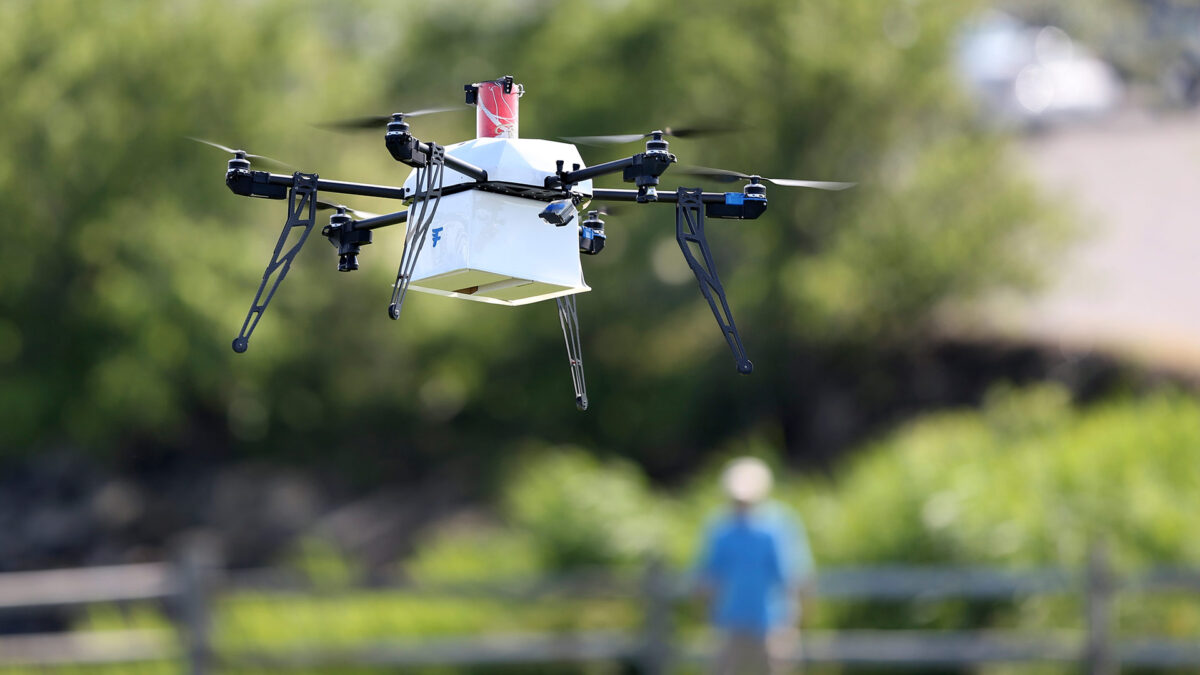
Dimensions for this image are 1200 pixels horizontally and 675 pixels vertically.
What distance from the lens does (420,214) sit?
1850 millimetres

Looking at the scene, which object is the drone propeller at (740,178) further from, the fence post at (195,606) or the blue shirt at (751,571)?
the fence post at (195,606)

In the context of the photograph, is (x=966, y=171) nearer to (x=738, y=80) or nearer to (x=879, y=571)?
(x=738, y=80)

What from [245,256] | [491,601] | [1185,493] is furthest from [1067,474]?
[245,256]

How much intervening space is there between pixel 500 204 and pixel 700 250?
0.27 m

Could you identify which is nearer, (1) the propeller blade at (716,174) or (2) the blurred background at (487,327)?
(1) the propeller blade at (716,174)

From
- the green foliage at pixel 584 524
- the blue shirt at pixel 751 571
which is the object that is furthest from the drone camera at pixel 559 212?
the green foliage at pixel 584 524

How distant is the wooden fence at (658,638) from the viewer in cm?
989

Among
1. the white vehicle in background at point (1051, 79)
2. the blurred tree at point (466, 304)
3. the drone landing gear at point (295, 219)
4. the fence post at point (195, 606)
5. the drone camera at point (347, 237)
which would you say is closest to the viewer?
the drone landing gear at point (295, 219)

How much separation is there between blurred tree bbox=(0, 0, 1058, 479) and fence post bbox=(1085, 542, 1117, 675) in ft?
21.9

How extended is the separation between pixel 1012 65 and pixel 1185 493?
759 inches

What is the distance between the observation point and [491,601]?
Answer: 38.4 feet

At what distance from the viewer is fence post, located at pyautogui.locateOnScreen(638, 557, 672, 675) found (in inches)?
423

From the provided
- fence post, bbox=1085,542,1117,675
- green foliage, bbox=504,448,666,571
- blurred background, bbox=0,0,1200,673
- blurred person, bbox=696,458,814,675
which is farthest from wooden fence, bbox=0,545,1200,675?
blurred person, bbox=696,458,814,675

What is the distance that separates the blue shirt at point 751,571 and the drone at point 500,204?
655cm
